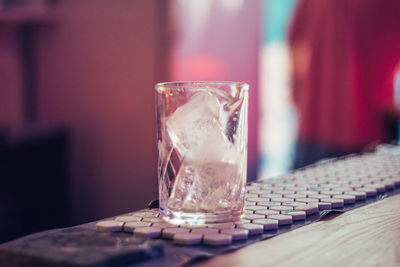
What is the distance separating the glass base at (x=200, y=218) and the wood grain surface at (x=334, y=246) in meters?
0.07

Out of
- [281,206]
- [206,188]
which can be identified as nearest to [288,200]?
[281,206]

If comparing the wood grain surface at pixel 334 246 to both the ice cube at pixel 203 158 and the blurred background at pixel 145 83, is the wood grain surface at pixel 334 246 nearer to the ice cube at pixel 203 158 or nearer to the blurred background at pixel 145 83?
the ice cube at pixel 203 158

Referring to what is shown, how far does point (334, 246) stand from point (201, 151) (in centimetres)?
19

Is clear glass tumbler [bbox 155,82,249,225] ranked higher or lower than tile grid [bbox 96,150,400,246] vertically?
higher

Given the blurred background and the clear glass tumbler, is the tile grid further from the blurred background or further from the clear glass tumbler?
the blurred background

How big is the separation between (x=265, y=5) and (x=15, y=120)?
1825 mm

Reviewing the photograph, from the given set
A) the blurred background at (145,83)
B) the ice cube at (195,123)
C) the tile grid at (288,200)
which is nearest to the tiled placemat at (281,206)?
the tile grid at (288,200)

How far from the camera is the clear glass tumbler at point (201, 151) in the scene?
60cm

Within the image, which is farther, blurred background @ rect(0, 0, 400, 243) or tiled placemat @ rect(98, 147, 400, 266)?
blurred background @ rect(0, 0, 400, 243)

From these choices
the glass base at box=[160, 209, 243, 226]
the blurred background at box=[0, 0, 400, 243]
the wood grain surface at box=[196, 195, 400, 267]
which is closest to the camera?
the wood grain surface at box=[196, 195, 400, 267]

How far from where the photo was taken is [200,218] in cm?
60

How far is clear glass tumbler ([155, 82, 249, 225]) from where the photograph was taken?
0.60 m

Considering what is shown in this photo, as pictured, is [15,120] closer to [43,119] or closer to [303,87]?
[43,119]

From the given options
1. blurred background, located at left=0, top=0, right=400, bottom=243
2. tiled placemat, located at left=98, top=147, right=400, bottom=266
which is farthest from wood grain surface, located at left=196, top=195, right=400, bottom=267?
blurred background, located at left=0, top=0, right=400, bottom=243
